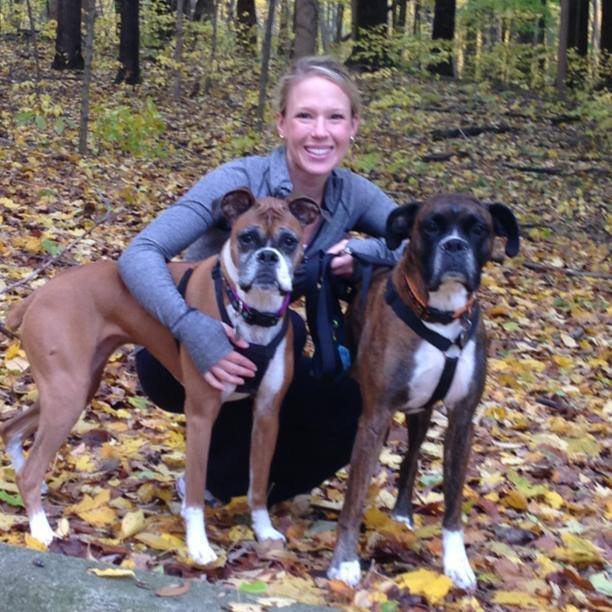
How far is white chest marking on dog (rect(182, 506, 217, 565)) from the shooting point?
372 centimetres

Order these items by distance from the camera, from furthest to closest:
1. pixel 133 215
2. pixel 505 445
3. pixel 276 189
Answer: pixel 133 215, pixel 505 445, pixel 276 189

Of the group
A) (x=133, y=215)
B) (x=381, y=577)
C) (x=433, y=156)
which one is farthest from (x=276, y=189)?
(x=433, y=156)

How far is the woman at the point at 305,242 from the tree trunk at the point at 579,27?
831 inches

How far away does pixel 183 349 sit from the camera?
3.82 metres

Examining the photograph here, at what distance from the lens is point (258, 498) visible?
13.3 ft

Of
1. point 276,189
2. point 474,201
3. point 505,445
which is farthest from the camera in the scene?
point 505,445

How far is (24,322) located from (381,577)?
1.78 meters

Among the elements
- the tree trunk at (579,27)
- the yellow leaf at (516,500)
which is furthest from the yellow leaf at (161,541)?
the tree trunk at (579,27)

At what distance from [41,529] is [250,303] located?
121 cm

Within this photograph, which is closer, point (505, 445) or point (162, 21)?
point (505, 445)

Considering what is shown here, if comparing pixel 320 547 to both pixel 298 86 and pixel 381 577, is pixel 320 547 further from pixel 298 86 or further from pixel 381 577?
pixel 298 86

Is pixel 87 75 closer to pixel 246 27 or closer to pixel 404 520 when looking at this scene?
pixel 404 520

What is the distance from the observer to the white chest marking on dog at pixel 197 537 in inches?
146

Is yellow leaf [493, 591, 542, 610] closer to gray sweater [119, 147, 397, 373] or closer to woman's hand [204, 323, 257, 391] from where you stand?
woman's hand [204, 323, 257, 391]
